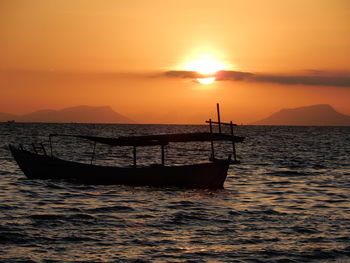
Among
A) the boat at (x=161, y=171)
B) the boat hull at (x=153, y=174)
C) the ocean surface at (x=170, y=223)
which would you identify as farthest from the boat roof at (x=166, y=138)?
the ocean surface at (x=170, y=223)

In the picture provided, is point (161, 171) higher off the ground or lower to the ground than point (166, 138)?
lower

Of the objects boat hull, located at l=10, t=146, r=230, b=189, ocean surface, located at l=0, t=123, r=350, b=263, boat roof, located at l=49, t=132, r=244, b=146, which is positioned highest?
boat roof, located at l=49, t=132, r=244, b=146

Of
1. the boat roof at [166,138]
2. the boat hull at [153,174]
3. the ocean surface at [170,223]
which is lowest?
the ocean surface at [170,223]

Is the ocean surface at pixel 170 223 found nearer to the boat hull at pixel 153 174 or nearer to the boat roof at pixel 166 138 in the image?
the boat hull at pixel 153 174

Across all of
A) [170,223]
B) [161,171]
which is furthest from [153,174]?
[170,223]

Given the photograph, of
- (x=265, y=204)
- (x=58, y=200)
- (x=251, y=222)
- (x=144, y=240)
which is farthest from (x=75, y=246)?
(x=265, y=204)

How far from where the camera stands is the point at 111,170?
2733 cm

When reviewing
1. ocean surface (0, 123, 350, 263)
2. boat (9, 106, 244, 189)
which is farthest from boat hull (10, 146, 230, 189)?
ocean surface (0, 123, 350, 263)

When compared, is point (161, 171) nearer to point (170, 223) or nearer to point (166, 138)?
point (166, 138)

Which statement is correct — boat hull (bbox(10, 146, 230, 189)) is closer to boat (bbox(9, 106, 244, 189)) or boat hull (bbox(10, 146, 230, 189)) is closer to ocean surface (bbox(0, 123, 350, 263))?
boat (bbox(9, 106, 244, 189))

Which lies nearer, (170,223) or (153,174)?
(170,223)

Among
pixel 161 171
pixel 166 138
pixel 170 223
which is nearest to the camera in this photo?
pixel 170 223

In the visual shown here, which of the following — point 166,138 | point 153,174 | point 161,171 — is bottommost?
point 153,174

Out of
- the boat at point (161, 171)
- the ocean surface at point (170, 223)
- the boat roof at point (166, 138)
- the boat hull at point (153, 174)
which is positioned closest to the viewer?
the ocean surface at point (170, 223)
